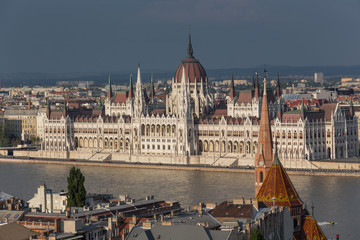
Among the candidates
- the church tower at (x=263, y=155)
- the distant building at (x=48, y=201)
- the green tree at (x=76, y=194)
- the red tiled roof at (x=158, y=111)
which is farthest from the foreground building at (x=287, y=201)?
the red tiled roof at (x=158, y=111)

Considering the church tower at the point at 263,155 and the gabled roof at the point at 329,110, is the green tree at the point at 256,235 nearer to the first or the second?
the church tower at the point at 263,155

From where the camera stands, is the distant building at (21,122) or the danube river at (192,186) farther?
the distant building at (21,122)

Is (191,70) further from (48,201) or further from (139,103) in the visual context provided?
(48,201)

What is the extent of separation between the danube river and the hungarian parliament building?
6.14 m

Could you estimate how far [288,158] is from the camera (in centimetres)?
8731

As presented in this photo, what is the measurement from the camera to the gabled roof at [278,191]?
135 feet

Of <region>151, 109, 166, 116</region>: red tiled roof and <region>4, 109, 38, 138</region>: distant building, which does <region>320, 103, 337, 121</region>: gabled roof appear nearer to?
<region>151, 109, 166, 116</region>: red tiled roof

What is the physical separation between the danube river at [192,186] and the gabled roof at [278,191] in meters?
9.86

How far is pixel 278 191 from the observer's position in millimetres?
41469

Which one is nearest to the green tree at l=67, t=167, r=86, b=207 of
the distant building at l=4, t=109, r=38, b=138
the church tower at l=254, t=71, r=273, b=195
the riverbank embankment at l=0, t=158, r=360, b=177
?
the church tower at l=254, t=71, r=273, b=195

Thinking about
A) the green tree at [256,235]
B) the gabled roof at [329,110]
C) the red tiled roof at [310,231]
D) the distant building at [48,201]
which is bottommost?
the red tiled roof at [310,231]

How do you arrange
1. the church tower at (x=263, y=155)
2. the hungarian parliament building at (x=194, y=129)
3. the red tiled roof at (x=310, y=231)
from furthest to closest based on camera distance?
the hungarian parliament building at (x=194, y=129)
the church tower at (x=263, y=155)
the red tiled roof at (x=310, y=231)

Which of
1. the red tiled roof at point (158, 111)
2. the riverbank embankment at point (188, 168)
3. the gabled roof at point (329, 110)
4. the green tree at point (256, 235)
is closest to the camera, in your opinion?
the green tree at point (256, 235)

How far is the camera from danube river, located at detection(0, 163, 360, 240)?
2349 inches
